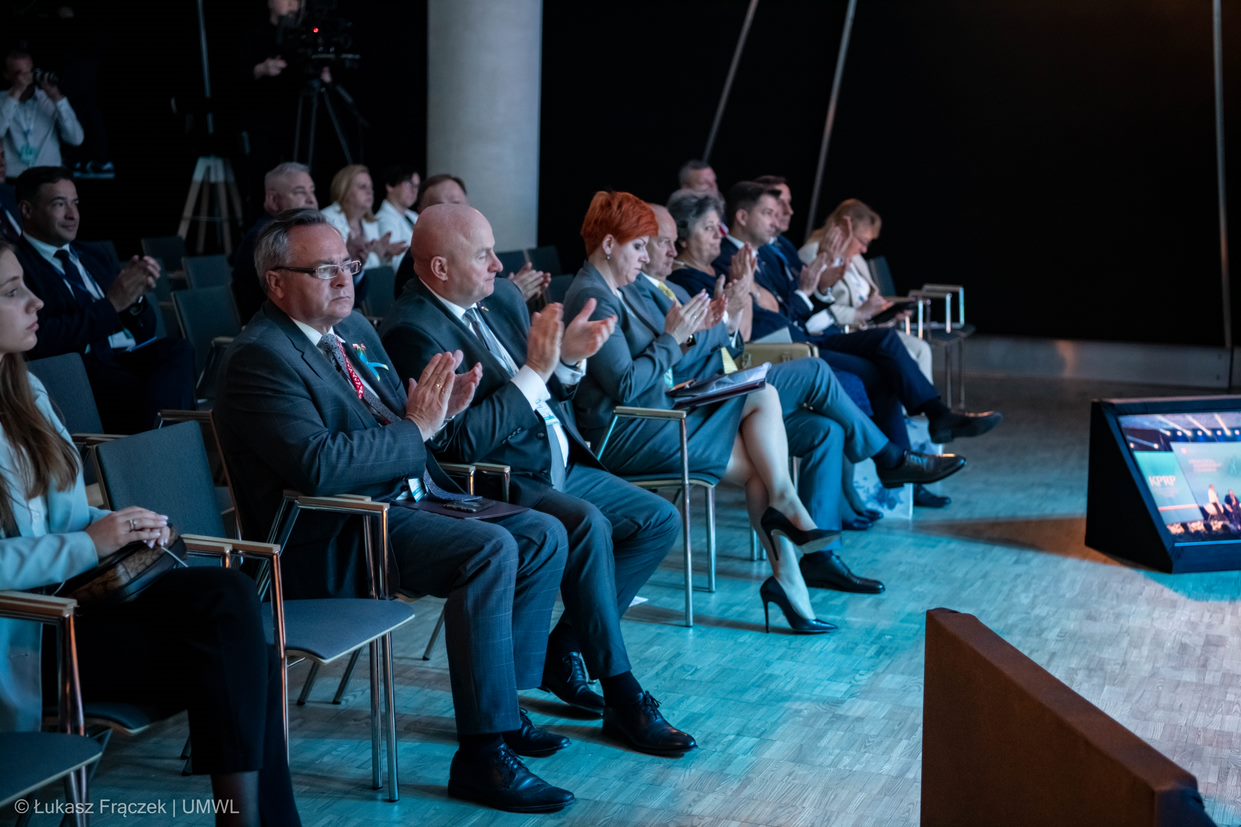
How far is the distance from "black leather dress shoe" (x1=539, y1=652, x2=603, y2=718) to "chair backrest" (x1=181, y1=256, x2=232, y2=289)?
3218 mm

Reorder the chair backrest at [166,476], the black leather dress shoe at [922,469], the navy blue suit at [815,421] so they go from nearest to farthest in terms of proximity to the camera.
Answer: the chair backrest at [166,476], the navy blue suit at [815,421], the black leather dress shoe at [922,469]

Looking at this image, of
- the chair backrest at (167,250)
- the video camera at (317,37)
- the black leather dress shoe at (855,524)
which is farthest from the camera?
the video camera at (317,37)

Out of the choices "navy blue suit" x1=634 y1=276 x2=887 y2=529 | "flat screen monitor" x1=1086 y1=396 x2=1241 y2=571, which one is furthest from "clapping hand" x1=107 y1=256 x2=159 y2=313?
"flat screen monitor" x1=1086 y1=396 x2=1241 y2=571

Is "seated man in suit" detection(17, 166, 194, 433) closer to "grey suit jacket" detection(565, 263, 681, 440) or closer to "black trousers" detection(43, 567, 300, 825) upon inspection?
"grey suit jacket" detection(565, 263, 681, 440)

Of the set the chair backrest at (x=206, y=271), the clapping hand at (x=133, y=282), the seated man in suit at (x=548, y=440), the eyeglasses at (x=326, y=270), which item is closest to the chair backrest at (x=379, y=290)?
the chair backrest at (x=206, y=271)

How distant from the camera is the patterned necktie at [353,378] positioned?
120 inches

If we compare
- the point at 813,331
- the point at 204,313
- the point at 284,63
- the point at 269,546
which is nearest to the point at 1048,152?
the point at 813,331

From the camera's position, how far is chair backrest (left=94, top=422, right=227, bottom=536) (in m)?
2.63

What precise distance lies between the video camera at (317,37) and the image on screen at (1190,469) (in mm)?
5362

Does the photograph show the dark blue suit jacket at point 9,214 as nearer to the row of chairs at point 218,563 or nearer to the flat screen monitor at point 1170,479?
the row of chairs at point 218,563

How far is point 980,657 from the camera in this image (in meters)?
1.80

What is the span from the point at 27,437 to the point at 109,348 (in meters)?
2.47

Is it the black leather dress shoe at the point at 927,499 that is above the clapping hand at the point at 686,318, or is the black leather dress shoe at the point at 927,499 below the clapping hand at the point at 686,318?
below

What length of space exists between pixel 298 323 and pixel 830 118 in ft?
21.8
